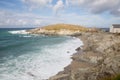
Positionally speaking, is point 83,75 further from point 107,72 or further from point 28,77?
point 28,77

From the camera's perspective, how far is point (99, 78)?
50.6 feet

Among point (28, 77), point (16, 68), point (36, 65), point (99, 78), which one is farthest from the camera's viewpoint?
point (36, 65)

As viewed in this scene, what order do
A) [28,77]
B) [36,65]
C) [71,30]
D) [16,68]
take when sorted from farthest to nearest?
[71,30] < [36,65] < [16,68] < [28,77]

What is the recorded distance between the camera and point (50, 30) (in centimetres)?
13088

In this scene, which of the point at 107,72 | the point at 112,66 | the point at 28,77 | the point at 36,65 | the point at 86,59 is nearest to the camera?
the point at 107,72

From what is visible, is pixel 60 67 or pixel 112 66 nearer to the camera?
pixel 112 66

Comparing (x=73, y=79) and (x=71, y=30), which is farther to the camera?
(x=71, y=30)

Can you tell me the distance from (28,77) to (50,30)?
4335 inches

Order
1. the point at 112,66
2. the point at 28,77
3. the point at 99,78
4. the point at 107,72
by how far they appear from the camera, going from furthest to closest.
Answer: the point at 28,77
the point at 112,66
the point at 107,72
the point at 99,78

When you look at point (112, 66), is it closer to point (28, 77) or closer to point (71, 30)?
point (28, 77)

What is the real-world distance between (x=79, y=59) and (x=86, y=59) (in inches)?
67.5

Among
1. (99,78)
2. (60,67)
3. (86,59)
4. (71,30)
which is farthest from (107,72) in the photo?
(71,30)

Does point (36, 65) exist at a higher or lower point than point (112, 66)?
lower

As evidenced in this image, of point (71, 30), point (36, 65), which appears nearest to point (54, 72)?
point (36, 65)
